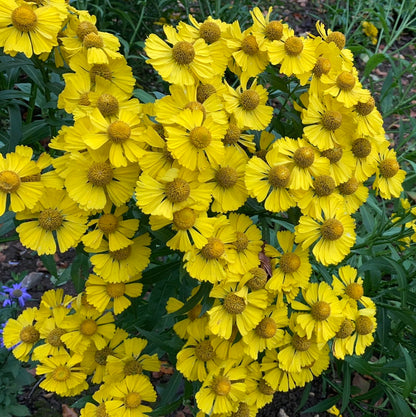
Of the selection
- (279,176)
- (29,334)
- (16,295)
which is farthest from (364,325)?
(16,295)

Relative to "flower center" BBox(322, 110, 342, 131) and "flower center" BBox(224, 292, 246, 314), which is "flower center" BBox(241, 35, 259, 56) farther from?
"flower center" BBox(224, 292, 246, 314)

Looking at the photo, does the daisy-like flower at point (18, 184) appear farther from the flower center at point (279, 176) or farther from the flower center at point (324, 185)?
the flower center at point (324, 185)

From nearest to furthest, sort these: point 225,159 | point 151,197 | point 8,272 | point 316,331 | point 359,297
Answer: point 151,197 → point 225,159 → point 316,331 → point 359,297 → point 8,272

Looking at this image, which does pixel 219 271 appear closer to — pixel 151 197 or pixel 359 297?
pixel 151 197

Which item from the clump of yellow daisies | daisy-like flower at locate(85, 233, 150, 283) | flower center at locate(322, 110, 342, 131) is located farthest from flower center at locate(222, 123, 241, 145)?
daisy-like flower at locate(85, 233, 150, 283)

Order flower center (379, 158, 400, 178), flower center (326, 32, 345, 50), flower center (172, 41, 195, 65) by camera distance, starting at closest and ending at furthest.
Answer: flower center (172, 41, 195, 65), flower center (326, 32, 345, 50), flower center (379, 158, 400, 178)

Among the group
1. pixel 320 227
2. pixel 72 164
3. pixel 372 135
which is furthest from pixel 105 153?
pixel 372 135
